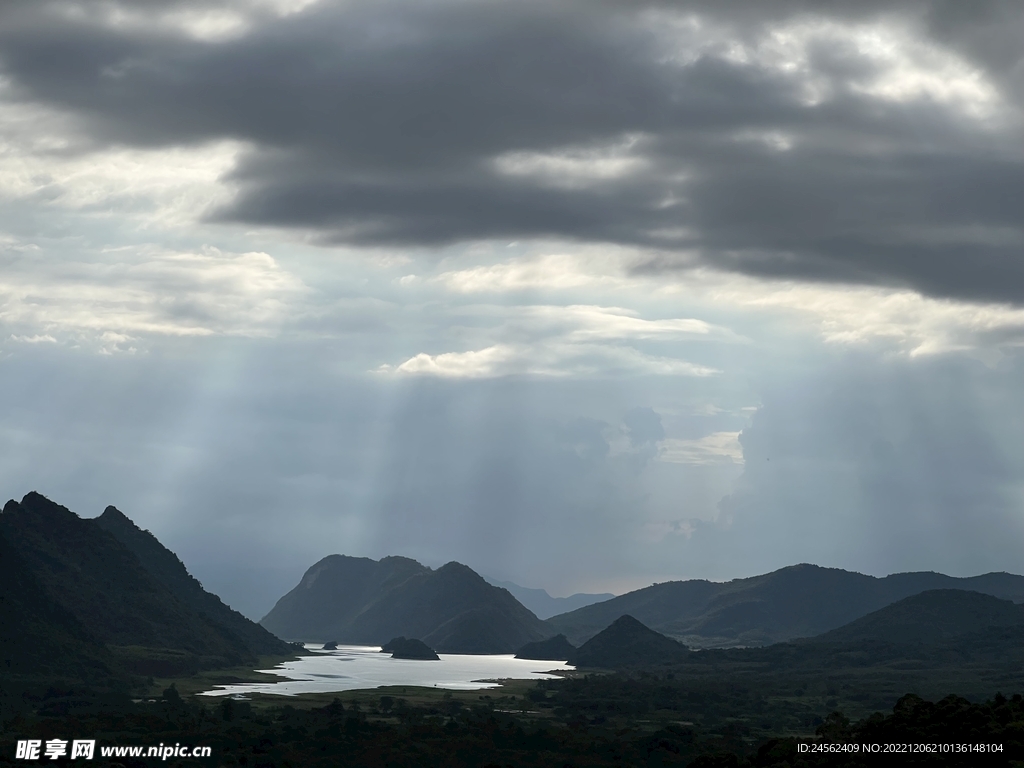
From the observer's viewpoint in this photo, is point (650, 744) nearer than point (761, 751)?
No

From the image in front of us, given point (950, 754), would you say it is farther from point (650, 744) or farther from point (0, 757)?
point (0, 757)

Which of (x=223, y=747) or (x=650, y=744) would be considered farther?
(x=650, y=744)

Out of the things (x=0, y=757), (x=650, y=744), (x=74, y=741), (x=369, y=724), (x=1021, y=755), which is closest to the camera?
(x=1021, y=755)

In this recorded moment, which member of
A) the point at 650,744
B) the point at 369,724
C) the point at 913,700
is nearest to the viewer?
the point at 913,700

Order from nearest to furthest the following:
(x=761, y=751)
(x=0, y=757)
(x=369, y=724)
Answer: (x=761, y=751)
(x=0, y=757)
(x=369, y=724)

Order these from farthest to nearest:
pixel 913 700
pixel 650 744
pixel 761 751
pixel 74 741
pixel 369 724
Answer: pixel 369 724 → pixel 650 744 → pixel 74 741 → pixel 913 700 → pixel 761 751

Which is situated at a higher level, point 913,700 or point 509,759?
point 913,700

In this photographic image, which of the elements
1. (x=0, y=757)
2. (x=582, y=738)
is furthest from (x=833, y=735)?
(x=0, y=757)

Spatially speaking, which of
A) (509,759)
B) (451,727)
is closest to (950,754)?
(509,759)

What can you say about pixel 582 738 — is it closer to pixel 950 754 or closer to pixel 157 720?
pixel 157 720
